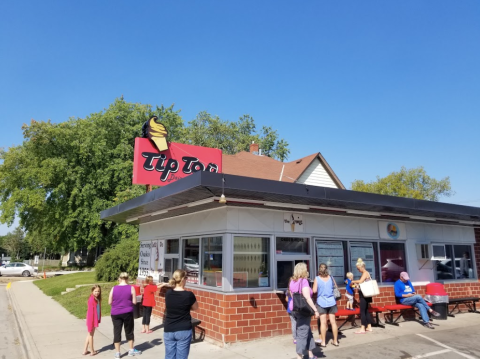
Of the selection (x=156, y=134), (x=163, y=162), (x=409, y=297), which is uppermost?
(x=156, y=134)

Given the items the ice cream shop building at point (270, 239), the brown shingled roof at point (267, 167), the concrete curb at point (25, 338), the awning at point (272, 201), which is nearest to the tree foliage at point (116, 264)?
the concrete curb at point (25, 338)

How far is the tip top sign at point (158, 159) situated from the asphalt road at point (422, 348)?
7.25m

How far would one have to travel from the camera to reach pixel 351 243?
1005 centimetres

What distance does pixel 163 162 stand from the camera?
460 inches

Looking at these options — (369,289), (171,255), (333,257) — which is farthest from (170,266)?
(369,289)

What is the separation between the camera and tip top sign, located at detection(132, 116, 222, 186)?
11281mm

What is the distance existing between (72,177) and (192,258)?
2640 cm

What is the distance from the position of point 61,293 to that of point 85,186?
14.9m

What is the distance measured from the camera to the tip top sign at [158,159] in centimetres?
1128

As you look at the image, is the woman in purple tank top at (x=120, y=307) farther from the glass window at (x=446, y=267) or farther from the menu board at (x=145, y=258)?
the glass window at (x=446, y=267)

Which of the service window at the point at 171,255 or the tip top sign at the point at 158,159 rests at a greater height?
the tip top sign at the point at 158,159

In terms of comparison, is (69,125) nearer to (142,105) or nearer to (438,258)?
(142,105)

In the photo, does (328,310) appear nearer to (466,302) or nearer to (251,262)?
(251,262)

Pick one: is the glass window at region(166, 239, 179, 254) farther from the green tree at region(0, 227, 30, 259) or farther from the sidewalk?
the green tree at region(0, 227, 30, 259)
